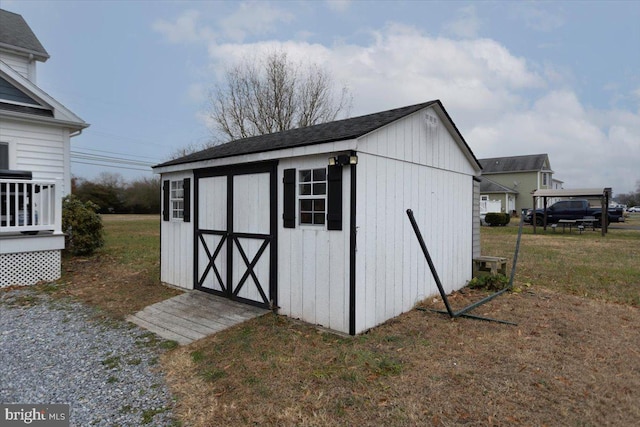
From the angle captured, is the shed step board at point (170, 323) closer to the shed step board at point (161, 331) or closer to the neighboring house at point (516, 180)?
the shed step board at point (161, 331)

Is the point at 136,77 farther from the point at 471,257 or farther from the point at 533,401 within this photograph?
the point at 533,401

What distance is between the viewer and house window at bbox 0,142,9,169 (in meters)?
9.08

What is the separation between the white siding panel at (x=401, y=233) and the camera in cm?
445

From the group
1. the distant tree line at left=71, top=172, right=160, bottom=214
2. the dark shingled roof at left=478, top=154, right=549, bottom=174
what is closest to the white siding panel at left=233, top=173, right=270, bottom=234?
the dark shingled roof at left=478, top=154, right=549, bottom=174

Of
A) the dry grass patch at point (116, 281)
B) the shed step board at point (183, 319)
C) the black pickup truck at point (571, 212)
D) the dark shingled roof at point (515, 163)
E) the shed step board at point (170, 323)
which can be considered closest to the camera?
the shed step board at point (170, 323)

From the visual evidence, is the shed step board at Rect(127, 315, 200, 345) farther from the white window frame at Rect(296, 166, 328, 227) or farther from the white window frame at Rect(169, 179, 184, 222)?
the white window frame at Rect(169, 179, 184, 222)

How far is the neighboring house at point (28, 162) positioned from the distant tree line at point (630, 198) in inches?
3322

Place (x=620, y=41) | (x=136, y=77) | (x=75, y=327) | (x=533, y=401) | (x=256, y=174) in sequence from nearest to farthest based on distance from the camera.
→ (x=533, y=401) → (x=75, y=327) → (x=256, y=174) → (x=620, y=41) → (x=136, y=77)

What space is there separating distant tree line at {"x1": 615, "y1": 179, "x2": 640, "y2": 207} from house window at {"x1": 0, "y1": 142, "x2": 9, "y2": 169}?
280ft

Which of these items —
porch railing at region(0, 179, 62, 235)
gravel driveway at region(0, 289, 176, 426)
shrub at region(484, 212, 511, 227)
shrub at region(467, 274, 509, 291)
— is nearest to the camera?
gravel driveway at region(0, 289, 176, 426)

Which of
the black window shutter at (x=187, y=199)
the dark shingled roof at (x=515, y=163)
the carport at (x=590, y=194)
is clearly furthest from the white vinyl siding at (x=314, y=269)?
the dark shingled roof at (x=515, y=163)

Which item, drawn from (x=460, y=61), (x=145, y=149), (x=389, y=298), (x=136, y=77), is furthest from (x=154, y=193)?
(x=389, y=298)

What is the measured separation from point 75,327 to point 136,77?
12.1 m

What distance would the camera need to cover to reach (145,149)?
43.3 m
